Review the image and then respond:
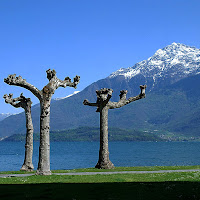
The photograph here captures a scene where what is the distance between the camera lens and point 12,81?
3419cm

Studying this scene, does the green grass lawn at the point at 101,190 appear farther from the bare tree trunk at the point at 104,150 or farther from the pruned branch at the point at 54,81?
the bare tree trunk at the point at 104,150

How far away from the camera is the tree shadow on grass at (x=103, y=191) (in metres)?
20.5

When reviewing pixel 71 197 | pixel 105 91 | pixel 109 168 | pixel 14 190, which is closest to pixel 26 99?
pixel 105 91

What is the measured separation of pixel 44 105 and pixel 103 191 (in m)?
13.2

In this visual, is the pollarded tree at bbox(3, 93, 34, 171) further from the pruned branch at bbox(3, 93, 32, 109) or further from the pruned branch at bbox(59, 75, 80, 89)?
the pruned branch at bbox(59, 75, 80, 89)

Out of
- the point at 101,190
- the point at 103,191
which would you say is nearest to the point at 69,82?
the point at 101,190

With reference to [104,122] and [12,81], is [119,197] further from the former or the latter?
[104,122]

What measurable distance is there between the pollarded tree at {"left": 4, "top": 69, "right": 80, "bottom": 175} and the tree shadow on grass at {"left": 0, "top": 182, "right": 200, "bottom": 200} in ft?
26.8

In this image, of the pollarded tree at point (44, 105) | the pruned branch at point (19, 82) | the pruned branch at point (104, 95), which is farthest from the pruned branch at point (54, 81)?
the pruned branch at point (104, 95)

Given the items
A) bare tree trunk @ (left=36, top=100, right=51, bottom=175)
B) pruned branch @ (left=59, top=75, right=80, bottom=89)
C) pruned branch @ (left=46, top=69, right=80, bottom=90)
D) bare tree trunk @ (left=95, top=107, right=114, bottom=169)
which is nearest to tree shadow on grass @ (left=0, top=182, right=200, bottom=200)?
bare tree trunk @ (left=36, top=100, right=51, bottom=175)

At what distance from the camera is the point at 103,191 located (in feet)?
73.0

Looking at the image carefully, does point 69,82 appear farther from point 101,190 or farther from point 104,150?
point 101,190

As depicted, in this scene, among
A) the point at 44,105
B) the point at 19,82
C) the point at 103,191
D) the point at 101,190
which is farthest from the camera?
the point at 19,82

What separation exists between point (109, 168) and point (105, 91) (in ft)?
26.9
